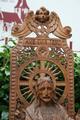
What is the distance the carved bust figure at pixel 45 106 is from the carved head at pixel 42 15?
1.78 feet

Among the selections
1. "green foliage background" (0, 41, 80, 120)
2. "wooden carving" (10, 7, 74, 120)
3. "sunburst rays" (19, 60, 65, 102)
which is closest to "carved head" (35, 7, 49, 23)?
"wooden carving" (10, 7, 74, 120)

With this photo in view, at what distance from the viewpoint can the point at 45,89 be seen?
3.29 metres

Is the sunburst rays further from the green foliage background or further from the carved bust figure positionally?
the green foliage background

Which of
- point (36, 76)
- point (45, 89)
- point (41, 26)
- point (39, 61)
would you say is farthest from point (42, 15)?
point (45, 89)

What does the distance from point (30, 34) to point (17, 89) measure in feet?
1.58

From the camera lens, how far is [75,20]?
516cm

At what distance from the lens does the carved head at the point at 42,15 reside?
3631 mm

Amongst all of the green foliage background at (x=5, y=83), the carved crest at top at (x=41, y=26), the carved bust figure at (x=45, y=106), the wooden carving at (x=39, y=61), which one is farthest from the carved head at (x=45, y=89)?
the green foliage background at (x=5, y=83)

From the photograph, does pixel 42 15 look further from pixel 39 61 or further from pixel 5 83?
pixel 5 83

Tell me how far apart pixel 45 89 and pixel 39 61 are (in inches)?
15.7

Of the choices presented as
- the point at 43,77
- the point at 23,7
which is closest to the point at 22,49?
the point at 43,77

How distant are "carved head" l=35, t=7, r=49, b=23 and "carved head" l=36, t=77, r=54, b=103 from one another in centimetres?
55

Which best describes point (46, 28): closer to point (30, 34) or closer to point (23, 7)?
point (30, 34)

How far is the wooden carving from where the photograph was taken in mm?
3521
